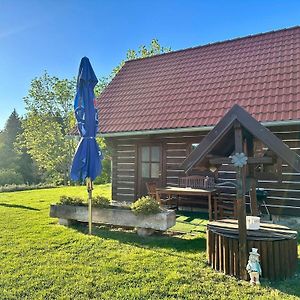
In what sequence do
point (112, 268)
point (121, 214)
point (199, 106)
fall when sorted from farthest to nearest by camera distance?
point (199, 106)
point (121, 214)
point (112, 268)

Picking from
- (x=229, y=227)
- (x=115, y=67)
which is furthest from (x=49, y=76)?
(x=229, y=227)

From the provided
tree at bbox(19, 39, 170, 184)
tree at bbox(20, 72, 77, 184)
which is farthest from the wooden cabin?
tree at bbox(20, 72, 77, 184)

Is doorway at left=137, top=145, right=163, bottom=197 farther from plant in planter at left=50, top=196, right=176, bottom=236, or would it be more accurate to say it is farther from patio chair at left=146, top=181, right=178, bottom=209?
plant in planter at left=50, top=196, right=176, bottom=236

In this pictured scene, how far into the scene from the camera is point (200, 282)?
381cm

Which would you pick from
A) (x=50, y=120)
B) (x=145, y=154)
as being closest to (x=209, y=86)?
(x=145, y=154)

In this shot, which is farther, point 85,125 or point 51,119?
point 51,119

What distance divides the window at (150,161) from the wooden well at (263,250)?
17.2 feet

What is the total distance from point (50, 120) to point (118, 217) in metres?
23.3

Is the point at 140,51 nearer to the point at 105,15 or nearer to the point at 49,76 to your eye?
the point at 49,76

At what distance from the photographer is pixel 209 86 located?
31.8 feet

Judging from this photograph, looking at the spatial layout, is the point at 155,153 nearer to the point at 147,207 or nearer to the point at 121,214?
the point at 121,214

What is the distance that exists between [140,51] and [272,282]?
75.0 ft

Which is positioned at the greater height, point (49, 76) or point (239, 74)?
point (49, 76)

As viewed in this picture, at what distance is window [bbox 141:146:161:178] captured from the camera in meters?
9.56
